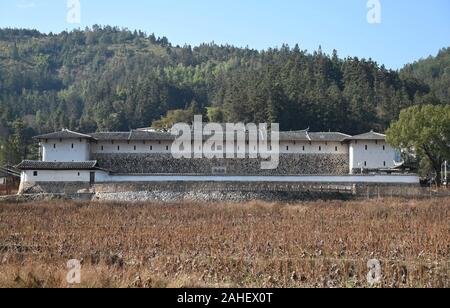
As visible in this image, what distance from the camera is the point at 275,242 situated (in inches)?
548

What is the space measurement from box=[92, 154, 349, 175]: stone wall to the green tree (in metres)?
5.10

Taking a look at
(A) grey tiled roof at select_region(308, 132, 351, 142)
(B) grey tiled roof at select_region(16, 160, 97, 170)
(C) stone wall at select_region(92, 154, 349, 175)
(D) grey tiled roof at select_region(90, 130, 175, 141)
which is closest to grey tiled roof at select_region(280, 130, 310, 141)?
(A) grey tiled roof at select_region(308, 132, 351, 142)

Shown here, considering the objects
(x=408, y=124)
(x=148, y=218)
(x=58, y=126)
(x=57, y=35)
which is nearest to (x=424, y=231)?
(x=148, y=218)

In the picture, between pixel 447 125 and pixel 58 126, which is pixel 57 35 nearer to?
pixel 58 126

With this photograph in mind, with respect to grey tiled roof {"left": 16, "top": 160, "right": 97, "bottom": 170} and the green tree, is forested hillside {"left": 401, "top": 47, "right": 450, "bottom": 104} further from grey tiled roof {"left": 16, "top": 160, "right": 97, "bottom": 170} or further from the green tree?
grey tiled roof {"left": 16, "top": 160, "right": 97, "bottom": 170}

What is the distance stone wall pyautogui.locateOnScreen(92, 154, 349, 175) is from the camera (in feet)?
136

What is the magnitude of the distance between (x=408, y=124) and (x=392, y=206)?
44.3 ft

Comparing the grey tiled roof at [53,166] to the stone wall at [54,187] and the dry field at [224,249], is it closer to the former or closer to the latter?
the stone wall at [54,187]

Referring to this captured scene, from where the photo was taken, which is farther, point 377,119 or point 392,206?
point 377,119

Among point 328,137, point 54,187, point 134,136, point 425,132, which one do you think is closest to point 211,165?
point 134,136

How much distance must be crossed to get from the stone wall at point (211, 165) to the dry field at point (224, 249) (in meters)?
19.6

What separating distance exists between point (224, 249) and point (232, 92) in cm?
5202

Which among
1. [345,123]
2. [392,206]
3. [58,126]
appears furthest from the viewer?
[58,126]

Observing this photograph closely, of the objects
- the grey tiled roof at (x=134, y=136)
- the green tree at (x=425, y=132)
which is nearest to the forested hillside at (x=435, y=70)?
the green tree at (x=425, y=132)
